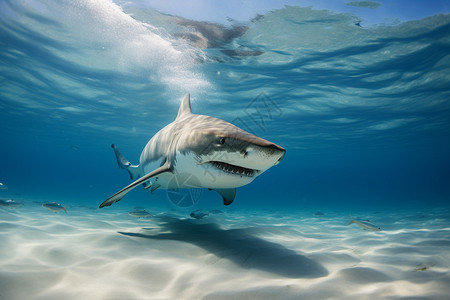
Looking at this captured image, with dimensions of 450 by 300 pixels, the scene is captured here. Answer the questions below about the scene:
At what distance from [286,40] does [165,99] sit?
39.1ft

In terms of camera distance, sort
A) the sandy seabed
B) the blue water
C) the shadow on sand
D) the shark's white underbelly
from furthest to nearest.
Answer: the blue water < the shark's white underbelly < the shadow on sand < the sandy seabed

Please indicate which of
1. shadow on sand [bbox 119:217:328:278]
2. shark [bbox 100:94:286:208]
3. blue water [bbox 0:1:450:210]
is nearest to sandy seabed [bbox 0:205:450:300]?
shadow on sand [bbox 119:217:328:278]

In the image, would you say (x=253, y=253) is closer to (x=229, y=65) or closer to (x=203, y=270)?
(x=203, y=270)

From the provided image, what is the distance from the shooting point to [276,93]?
1730 centimetres

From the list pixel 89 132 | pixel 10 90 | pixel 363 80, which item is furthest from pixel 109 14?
pixel 89 132

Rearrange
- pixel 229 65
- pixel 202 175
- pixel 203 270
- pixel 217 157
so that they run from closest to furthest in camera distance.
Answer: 1. pixel 203 270
2. pixel 217 157
3. pixel 202 175
4. pixel 229 65

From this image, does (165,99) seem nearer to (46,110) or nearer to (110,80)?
(110,80)

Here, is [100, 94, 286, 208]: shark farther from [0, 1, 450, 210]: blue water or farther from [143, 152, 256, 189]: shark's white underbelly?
[0, 1, 450, 210]: blue water

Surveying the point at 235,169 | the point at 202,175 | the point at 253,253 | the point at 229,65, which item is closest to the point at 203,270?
the point at 253,253

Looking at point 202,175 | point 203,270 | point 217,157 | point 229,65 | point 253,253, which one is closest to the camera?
point 203,270


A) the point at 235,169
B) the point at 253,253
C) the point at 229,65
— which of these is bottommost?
the point at 253,253

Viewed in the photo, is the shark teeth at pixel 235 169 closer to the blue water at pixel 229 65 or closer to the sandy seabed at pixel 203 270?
the sandy seabed at pixel 203 270

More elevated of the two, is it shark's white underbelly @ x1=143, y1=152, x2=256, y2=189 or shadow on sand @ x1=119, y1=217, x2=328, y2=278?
shark's white underbelly @ x1=143, y1=152, x2=256, y2=189

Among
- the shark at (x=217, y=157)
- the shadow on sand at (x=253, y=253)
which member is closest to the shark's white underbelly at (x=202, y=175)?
the shark at (x=217, y=157)
